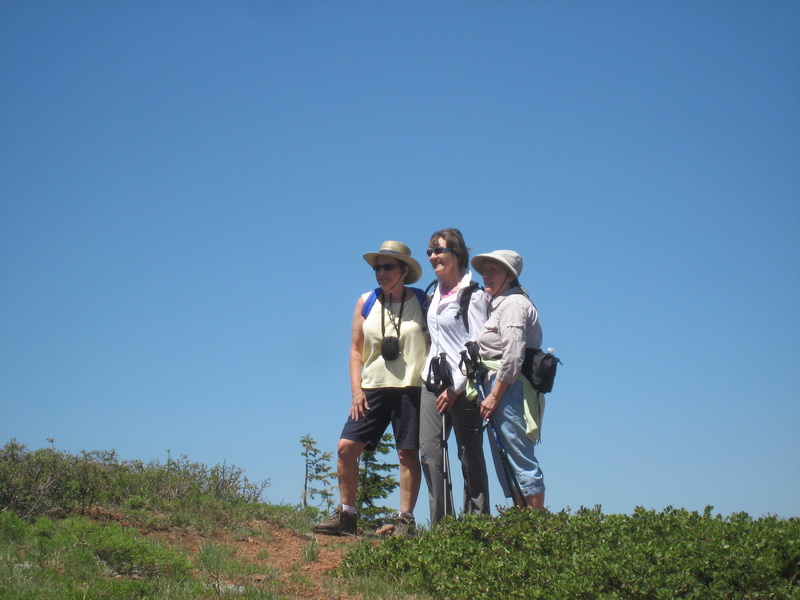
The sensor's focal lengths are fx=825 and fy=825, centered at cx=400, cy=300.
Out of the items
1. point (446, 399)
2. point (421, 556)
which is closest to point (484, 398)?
point (446, 399)

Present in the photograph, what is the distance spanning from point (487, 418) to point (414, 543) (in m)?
1.17

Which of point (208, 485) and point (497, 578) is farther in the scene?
point (208, 485)

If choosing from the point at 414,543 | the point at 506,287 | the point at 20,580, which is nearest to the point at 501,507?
the point at 414,543

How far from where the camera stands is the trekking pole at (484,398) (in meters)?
6.43

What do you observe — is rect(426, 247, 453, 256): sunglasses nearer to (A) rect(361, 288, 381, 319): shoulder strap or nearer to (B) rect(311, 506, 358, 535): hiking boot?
(A) rect(361, 288, 381, 319): shoulder strap

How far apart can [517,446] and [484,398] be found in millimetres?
519

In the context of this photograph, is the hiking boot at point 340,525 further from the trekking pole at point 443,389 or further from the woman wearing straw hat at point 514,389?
the woman wearing straw hat at point 514,389

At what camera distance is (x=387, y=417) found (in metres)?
7.54

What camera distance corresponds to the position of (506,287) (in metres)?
7.01

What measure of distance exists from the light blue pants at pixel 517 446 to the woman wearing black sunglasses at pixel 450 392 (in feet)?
1.16

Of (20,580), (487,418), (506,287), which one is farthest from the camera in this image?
(506,287)

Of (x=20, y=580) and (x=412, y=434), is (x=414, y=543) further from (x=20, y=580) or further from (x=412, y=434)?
(x=20, y=580)

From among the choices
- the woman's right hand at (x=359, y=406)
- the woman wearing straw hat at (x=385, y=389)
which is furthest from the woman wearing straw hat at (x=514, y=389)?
the woman's right hand at (x=359, y=406)

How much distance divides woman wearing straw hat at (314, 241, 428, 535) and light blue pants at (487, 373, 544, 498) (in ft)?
3.39
